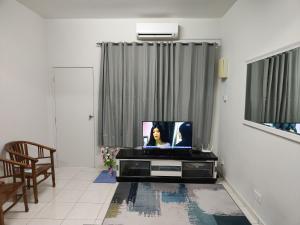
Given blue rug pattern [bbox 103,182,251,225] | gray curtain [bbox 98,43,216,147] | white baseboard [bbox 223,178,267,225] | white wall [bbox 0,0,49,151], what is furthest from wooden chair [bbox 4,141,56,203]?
white baseboard [bbox 223,178,267,225]

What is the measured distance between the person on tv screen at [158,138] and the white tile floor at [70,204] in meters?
0.93

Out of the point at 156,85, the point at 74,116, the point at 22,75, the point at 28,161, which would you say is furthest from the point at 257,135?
the point at 22,75

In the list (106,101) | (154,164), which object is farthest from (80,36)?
(154,164)

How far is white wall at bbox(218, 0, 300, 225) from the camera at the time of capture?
177 centimetres

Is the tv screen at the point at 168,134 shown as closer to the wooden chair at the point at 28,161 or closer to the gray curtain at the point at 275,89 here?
the gray curtain at the point at 275,89

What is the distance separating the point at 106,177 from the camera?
3.54m

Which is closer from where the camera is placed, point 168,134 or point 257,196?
point 257,196

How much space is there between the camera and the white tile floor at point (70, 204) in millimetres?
2352

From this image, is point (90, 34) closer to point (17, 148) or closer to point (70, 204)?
point (17, 148)

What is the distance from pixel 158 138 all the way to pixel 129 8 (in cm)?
216

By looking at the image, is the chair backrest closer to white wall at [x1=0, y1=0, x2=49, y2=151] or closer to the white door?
white wall at [x1=0, y1=0, x2=49, y2=151]

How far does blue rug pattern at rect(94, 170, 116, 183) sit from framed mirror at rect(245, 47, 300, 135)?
2.32m

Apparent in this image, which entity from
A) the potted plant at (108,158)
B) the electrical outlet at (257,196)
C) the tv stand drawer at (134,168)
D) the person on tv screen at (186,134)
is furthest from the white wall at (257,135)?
the potted plant at (108,158)

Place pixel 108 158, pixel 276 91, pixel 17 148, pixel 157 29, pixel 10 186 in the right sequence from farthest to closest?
pixel 108 158 < pixel 157 29 < pixel 17 148 < pixel 10 186 < pixel 276 91
